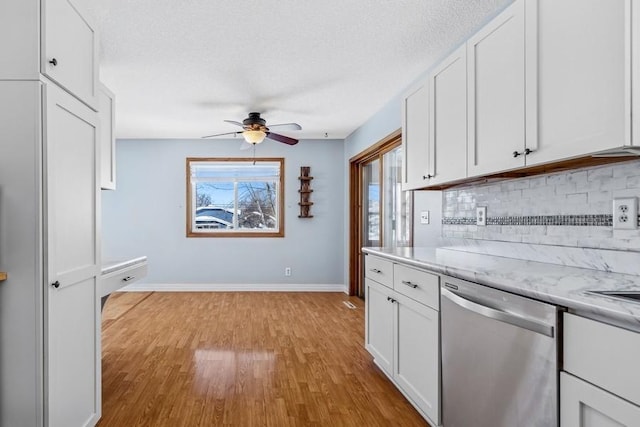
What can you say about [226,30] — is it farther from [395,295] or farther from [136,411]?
[136,411]

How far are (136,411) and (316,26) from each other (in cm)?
255

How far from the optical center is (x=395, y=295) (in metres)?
2.38

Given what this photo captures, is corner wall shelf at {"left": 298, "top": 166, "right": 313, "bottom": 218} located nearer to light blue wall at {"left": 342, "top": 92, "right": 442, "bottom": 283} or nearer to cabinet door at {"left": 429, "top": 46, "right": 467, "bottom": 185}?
light blue wall at {"left": 342, "top": 92, "right": 442, "bottom": 283}

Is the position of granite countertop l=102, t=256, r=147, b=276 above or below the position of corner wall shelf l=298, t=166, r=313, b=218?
below

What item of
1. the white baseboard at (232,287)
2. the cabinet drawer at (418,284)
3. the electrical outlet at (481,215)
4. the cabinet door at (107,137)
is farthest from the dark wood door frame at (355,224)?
the cabinet door at (107,137)

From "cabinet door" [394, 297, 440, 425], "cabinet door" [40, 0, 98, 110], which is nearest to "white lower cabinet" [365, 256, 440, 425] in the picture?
"cabinet door" [394, 297, 440, 425]

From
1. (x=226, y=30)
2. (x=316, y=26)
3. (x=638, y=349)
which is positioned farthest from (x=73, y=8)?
(x=638, y=349)

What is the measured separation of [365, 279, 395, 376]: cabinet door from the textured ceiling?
1700 millimetres

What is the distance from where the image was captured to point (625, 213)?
58.9 inches

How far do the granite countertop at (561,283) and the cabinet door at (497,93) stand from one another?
0.47 m

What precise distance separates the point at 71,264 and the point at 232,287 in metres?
4.20

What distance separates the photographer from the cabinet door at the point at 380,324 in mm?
2465

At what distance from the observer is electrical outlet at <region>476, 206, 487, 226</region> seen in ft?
7.92

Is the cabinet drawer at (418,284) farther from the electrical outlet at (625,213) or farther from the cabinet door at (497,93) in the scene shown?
the electrical outlet at (625,213)
